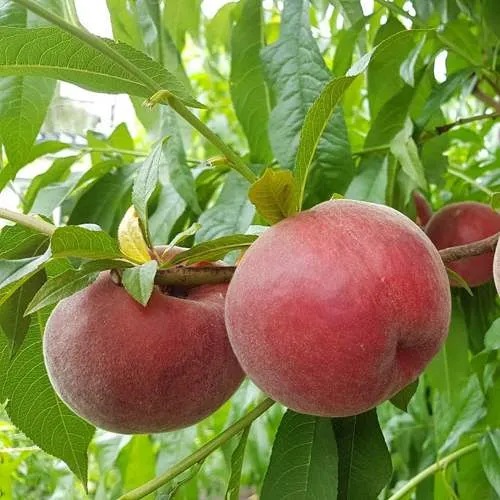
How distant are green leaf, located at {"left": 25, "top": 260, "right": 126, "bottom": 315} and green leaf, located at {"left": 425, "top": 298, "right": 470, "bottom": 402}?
2.07 feet

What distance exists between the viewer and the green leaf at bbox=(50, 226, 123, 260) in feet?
1.99

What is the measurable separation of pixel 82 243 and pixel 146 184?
101 millimetres

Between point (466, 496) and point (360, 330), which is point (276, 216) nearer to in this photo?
point (360, 330)

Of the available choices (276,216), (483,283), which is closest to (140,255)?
(276,216)

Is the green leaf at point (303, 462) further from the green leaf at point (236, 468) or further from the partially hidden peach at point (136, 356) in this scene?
the partially hidden peach at point (136, 356)

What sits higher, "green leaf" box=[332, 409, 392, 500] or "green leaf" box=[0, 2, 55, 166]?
"green leaf" box=[0, 2, 55, 166]

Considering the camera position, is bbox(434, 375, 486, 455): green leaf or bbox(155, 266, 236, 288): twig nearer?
bbox(155, 266, 236, 288): twig

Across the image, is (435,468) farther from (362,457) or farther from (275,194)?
(275,194)

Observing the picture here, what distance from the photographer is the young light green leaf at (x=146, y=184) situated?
0.69 meters

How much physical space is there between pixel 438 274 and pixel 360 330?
8 centimetres

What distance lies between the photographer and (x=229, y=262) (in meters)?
0.94

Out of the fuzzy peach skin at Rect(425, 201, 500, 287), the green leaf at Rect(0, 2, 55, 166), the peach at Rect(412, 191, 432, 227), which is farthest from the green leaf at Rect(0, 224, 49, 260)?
the peach at Rect(412, 191, 432, 227)

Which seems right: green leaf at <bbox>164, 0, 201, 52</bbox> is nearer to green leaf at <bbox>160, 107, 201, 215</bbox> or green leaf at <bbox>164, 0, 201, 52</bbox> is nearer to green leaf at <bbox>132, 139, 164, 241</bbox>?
green leaf at <bbox>160, 107, 201, 215</bbox>

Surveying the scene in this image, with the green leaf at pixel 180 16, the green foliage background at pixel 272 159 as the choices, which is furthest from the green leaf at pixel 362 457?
the green leaf at pixel 180 16
